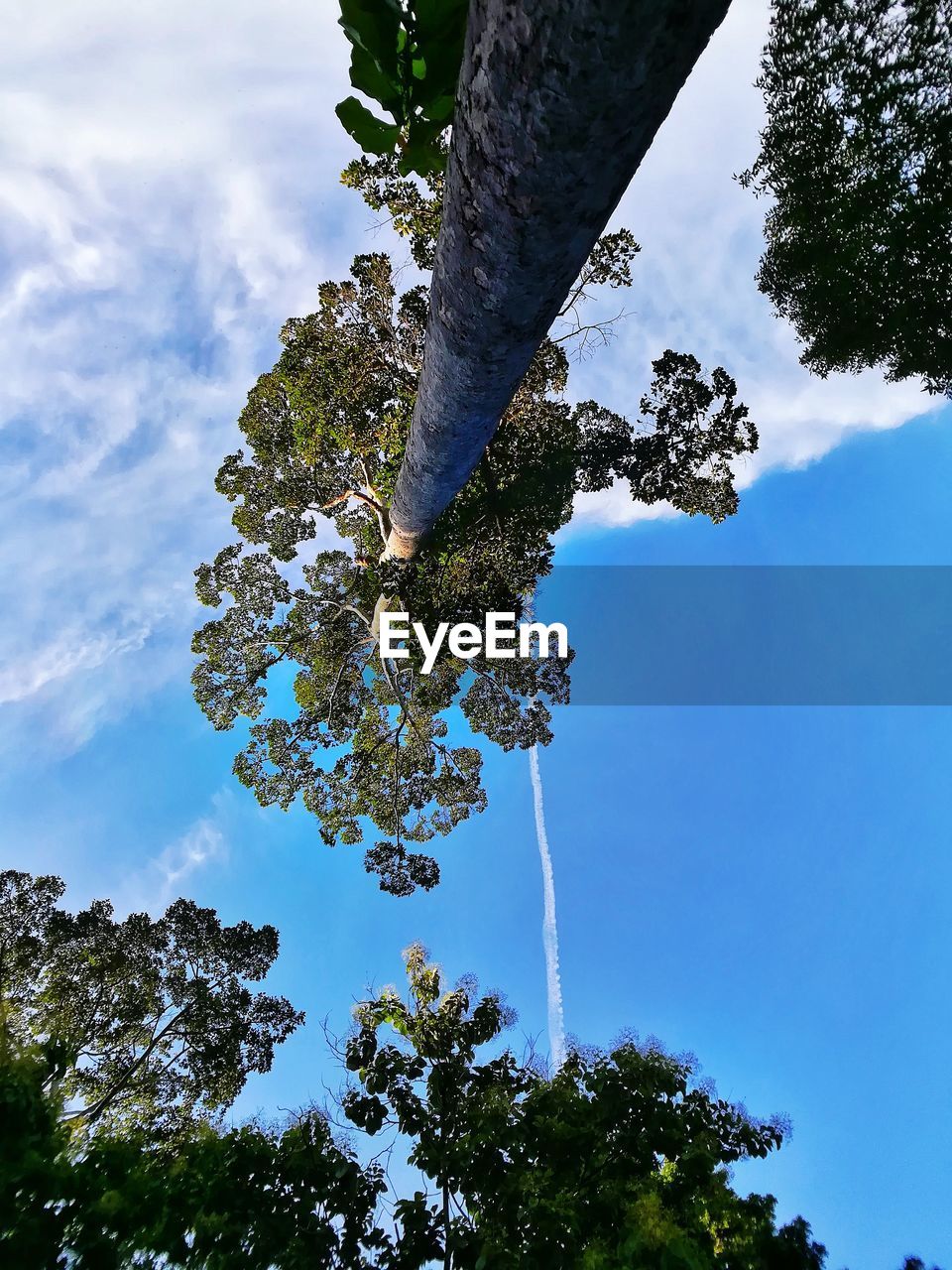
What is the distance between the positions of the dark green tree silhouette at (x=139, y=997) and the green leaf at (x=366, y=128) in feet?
39.2

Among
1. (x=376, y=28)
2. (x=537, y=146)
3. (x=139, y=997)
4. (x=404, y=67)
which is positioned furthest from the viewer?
(x=139, y=997)

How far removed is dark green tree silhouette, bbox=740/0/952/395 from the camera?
16.9ft

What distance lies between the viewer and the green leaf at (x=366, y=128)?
389 cm

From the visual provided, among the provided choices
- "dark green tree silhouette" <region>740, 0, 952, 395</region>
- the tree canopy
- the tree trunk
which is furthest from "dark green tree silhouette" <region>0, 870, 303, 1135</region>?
"dark green tree silhouette" <region>740, 0, 952, 395</region>

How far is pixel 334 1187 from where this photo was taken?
6289mm

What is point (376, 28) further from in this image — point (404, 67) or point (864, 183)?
point (864, 183)

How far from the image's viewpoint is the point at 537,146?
2.74m

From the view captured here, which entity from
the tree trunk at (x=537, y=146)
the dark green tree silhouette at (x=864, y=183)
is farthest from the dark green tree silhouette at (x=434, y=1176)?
the dark green tree silhouette at (x=864, y=183)

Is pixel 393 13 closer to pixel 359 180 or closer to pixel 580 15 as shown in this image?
pixel 580 15

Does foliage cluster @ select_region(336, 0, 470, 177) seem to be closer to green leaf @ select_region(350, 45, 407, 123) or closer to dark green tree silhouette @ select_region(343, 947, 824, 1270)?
green leaf @ select_region(350, 45, 407, 123)

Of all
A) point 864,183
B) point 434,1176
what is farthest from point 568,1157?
point 864,183

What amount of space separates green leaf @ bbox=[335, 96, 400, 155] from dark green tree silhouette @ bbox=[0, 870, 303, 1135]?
1195 centimetres

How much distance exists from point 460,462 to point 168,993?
35.3ft

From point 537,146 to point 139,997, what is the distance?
43.2 feet
